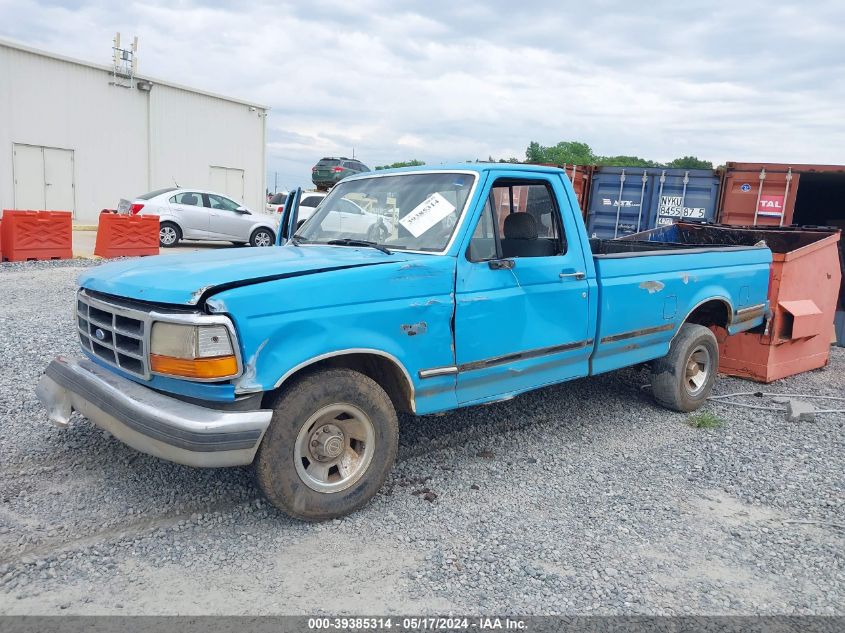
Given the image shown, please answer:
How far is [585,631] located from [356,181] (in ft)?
11.1

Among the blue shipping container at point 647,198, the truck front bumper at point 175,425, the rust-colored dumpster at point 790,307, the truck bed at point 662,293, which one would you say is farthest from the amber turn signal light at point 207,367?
the blue shipping container at point 647,198

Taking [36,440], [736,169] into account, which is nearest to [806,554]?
[36,440]

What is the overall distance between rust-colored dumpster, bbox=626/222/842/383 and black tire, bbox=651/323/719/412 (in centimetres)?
57

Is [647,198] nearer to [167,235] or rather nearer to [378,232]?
[378,232]

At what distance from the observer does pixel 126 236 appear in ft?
44.5

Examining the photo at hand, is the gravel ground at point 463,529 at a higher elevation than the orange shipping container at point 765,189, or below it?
below

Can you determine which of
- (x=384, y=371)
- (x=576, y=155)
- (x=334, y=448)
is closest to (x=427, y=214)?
(x=384, y=371)

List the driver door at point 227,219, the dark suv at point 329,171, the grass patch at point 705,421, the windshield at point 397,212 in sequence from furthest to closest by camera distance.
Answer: the dark suv at point 329,171 → the driver door at point 227,219 → the grass patch at point 705,421 → the windshield at point 397,212

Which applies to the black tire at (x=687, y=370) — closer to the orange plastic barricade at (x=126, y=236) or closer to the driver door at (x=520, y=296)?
the driver door at (x=520, y=296)

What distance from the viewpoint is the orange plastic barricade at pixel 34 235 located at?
12.0 metres

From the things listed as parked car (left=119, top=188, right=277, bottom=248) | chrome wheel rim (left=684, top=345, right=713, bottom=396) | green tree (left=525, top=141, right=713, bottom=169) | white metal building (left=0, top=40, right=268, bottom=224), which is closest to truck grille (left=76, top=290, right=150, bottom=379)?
chrome wheel rim (left=684, top=345, right=713, bottom=396)

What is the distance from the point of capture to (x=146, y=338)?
3.27 metres

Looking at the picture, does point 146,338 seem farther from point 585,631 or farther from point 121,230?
point 121,230

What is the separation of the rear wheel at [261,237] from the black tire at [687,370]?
1356 cm
